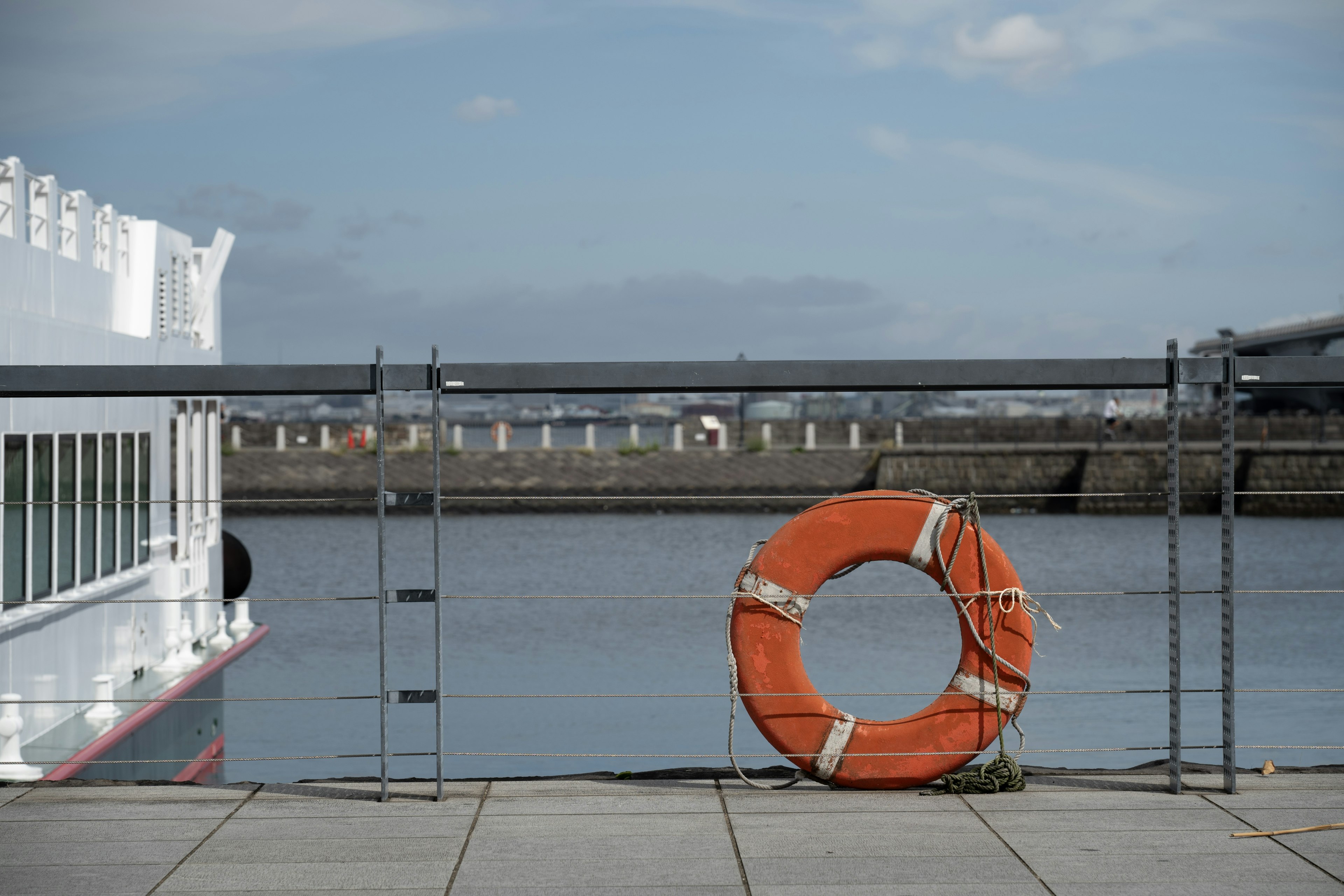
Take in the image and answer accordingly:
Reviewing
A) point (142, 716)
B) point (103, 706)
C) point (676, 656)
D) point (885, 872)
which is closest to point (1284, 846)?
point (885, 872)

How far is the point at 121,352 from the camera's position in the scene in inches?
325

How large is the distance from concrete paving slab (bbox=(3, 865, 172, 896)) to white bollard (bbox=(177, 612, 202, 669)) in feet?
20.3

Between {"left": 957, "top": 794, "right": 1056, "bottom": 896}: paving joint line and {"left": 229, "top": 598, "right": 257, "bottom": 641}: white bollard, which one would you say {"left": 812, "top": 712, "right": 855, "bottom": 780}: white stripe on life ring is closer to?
{"left": 957, "top": 794, "right": 1056, "bottom": 896}: paving joint line

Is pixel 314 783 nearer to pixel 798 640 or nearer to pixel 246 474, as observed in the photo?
pixel 798 640

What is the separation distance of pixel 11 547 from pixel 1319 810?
582 centimetres

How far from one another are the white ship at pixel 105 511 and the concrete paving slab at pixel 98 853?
1.75m

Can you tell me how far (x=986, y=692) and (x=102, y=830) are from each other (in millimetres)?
2522

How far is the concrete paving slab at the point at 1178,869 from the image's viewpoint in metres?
3.12

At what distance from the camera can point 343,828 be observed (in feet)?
11.9

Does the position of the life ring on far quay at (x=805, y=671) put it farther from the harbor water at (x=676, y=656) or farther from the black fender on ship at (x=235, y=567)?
the black fender on ship at (x=235, y=567)

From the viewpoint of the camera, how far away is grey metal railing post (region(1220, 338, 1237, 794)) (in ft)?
12.7

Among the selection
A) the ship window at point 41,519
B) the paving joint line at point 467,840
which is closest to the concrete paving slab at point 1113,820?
the paving joint line at point 467,840

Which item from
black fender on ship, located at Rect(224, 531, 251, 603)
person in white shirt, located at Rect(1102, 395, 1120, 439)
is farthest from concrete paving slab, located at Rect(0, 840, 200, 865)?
person in white shirt, located at Rect(1102, 395, 1120, 439)

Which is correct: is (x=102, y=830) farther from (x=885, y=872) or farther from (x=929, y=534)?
(x=929, y=534)
